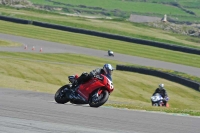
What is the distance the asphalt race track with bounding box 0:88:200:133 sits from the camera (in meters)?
9.88

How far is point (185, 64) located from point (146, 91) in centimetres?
1775

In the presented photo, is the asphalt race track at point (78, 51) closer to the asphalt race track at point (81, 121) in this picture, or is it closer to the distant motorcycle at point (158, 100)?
the distant motorcycle at point (158, 100)

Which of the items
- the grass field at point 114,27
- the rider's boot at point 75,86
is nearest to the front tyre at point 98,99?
the rider's boot at point 75,86

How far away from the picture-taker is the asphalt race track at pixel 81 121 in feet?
32.4

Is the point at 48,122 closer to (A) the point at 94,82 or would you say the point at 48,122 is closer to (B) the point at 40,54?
(A) the point at 94,82

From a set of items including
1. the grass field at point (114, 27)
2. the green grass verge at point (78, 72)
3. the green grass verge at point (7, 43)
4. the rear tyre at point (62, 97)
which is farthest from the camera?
the grass field at point (114, 27)

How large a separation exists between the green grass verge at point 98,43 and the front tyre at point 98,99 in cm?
3370

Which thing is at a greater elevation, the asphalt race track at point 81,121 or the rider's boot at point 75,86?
the asphalt race track at point 81,121

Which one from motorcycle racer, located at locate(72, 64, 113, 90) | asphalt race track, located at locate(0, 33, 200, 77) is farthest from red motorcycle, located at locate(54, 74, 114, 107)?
asphalt race track, located at locate(0, 33, 200, 77)

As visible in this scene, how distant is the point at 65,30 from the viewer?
200 feet

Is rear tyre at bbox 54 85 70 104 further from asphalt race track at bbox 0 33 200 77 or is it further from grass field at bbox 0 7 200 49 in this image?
grass field at bbox 0 7 200 49

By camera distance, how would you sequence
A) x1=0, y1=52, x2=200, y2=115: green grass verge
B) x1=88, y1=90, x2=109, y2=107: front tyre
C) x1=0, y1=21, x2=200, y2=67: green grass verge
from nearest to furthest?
1. x1=88, y1=90, x2=109, y2=107: front tyre
2. x1=0, y1=52, x2=200, y2=115: green grass verge
3. x1=0, y1=21, x2=200, y2=67: green grass verge

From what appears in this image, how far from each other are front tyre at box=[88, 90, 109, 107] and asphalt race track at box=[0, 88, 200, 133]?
3.72ft

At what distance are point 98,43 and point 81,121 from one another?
44712 mm
